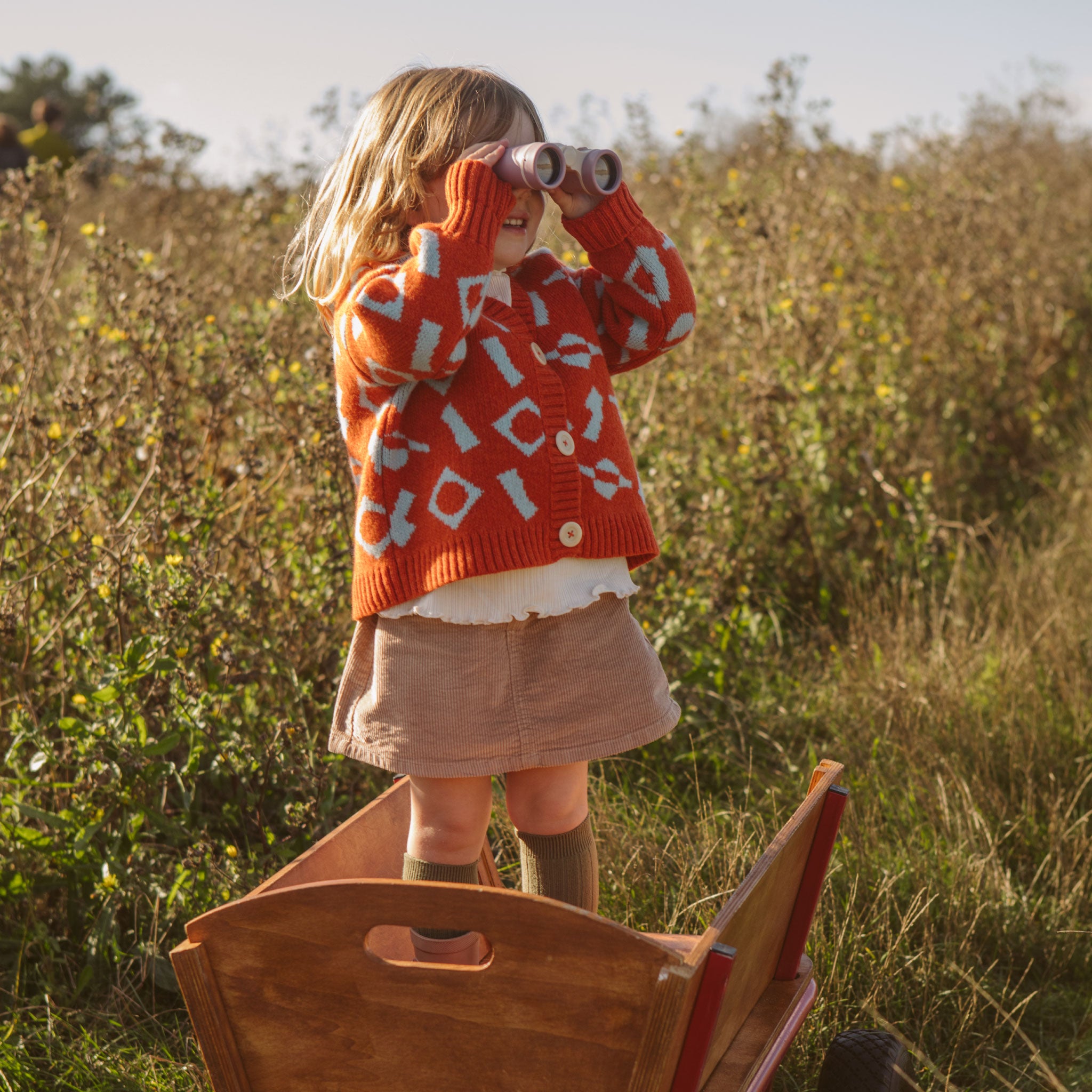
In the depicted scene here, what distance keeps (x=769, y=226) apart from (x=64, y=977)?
9.42ft

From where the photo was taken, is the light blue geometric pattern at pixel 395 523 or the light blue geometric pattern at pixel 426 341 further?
the light blue geometric pattern at pixel 395 523

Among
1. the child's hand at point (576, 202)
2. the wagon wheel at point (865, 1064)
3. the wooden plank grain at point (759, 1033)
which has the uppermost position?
the child's hand at point (576, 202)

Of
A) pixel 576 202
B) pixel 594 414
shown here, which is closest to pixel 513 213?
pixel 576 202

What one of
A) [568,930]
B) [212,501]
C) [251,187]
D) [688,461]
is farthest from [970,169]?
[568,930]

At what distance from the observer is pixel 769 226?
3730 mm

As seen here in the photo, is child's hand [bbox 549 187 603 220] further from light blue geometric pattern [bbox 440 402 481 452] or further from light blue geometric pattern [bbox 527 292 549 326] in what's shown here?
light blue geometric pattern [bbox 440 402 481 452]

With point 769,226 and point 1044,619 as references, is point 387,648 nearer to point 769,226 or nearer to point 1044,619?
point 1044,619

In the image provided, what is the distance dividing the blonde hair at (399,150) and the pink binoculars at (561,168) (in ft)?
0.26

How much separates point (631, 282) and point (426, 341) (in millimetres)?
409

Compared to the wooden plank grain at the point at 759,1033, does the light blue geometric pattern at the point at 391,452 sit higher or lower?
higher

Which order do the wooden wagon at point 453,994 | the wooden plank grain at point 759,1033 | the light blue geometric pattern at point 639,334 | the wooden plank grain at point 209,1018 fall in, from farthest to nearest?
the light blue geometric pattern at point 639,334, the wooden plank grain at point 759,1033, the wooden plank grain at point 209,1018, the wooden wagon at point 453,994

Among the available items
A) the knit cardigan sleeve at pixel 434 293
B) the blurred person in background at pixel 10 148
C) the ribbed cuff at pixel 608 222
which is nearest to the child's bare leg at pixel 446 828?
the knit cardigan sleeve at pixel 434 293

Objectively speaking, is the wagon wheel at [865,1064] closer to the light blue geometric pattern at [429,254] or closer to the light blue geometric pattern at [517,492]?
the light blue geometric pattern at [517,492]

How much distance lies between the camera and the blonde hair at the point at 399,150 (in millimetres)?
1684
